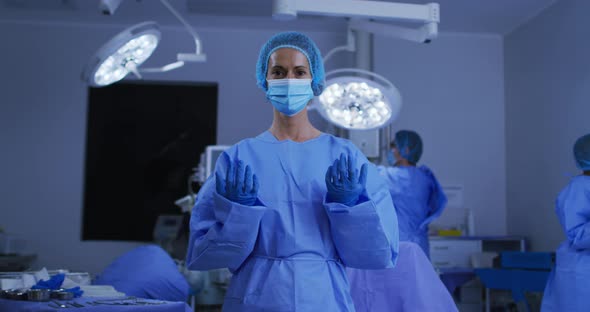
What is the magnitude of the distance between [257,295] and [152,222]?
5203mm

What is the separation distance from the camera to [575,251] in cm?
353

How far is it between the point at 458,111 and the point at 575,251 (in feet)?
9.42

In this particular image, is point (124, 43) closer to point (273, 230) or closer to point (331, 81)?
point (331, 81)

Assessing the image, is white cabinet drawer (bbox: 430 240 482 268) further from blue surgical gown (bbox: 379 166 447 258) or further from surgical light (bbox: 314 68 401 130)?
surgical light (bbox: 314 68 401 130)

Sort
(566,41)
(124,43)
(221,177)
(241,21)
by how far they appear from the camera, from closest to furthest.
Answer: (221,177)
(124,43)
(566,41)
(241,21)

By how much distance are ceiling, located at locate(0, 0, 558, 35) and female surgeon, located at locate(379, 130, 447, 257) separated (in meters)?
1.62

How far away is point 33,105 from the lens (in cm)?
612

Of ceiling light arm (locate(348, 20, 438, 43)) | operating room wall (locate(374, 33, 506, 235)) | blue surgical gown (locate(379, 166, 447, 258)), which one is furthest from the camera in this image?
operating room wall (locate(374, 33, 506, 235))

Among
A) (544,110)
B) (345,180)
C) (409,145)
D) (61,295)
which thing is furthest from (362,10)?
(544,110)

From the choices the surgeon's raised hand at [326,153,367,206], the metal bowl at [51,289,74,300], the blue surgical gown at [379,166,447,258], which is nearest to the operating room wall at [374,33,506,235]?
the blue surgical gown at [379,166,447,258]

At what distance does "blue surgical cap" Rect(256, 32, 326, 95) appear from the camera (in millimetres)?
1879

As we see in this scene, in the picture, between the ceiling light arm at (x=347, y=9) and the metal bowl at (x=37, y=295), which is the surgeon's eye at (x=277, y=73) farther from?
the metal bowl at (x=37, y=295)

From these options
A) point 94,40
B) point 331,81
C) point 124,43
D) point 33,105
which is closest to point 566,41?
point 331,81

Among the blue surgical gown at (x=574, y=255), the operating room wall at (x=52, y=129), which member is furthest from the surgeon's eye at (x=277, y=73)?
the operating room wall at (x=52, y=129)
